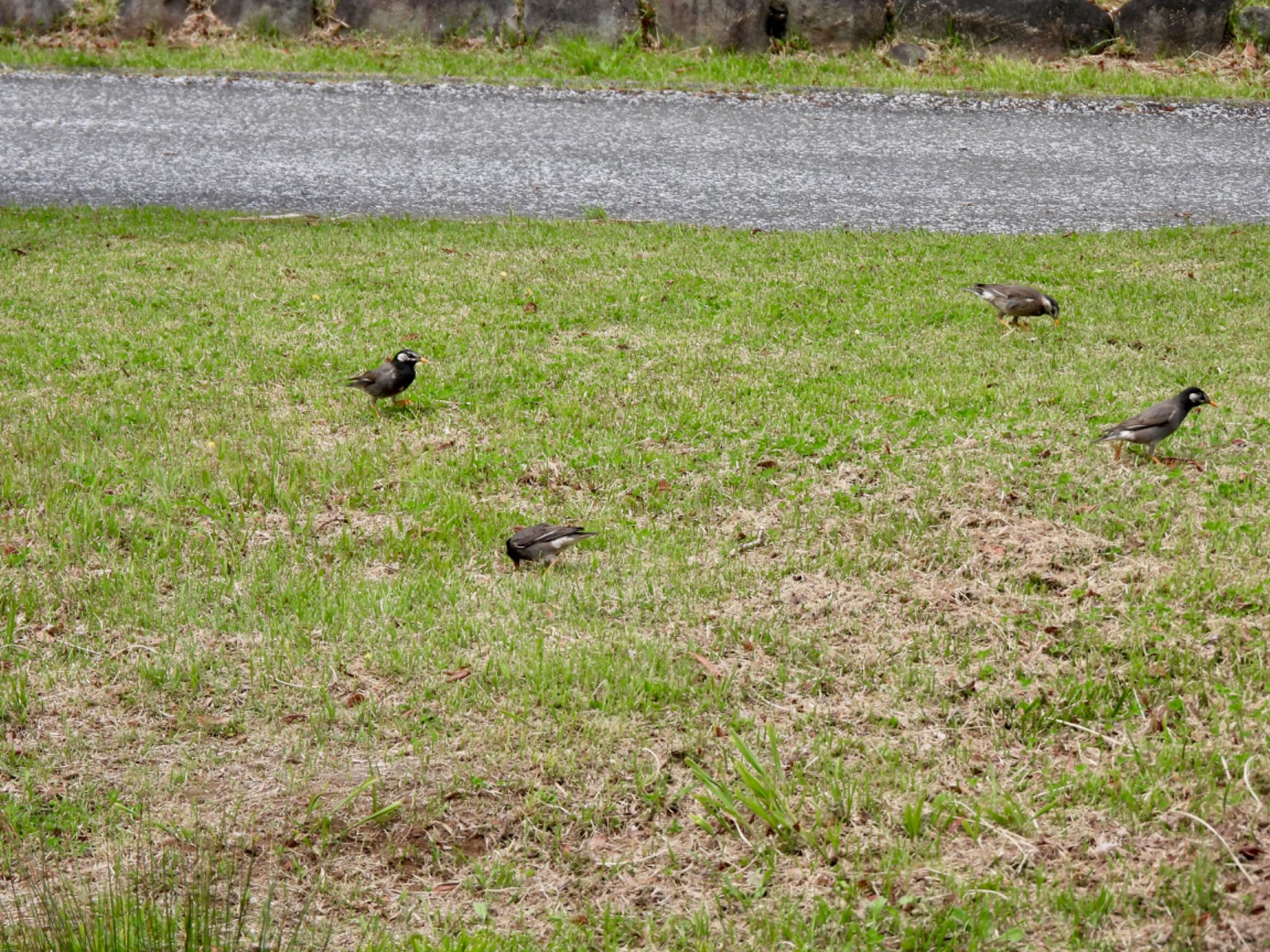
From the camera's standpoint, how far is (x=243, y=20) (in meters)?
19.0

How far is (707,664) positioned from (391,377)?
3.62 m

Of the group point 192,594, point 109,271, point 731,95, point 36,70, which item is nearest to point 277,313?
point 109,271

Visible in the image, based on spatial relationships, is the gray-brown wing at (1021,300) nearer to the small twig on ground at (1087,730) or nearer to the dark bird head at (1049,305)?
the dark bird head at (1049,305)

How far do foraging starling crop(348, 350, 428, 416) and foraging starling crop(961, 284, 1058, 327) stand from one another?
177 inches

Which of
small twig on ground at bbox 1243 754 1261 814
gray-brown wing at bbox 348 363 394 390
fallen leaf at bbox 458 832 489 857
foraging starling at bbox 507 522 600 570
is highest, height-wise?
gray-brown wing at bbox 348 363 394 390

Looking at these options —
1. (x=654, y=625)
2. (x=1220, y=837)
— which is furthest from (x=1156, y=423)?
(x=1220, y=837)

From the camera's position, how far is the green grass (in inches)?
676

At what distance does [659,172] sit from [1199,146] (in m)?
6.70

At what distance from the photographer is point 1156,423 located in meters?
6.80

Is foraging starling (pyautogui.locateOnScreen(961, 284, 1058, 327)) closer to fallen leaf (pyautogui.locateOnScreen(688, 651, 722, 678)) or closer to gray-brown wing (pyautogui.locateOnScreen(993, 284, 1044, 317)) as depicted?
gray-brown wing (pyautogui.locateOnScreen(993, 284, 1044, 317))

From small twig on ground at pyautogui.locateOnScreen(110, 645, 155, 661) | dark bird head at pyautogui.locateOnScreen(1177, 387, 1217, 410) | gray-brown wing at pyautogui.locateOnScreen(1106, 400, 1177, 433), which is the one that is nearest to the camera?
small twig on ground at pyautogui.locateOnScreen(110, 645, 155, 661)


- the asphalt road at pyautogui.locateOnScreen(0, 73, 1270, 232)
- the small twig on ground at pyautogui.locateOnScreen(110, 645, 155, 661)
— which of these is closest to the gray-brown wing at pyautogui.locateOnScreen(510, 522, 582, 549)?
the small twig on ground at pyautogui.locateOnScreen(110, 645, 155, 661)

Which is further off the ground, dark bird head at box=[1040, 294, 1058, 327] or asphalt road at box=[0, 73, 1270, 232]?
asphalt road at box=[0, 73, 1270, 232]

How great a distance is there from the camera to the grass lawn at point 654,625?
160 inches
